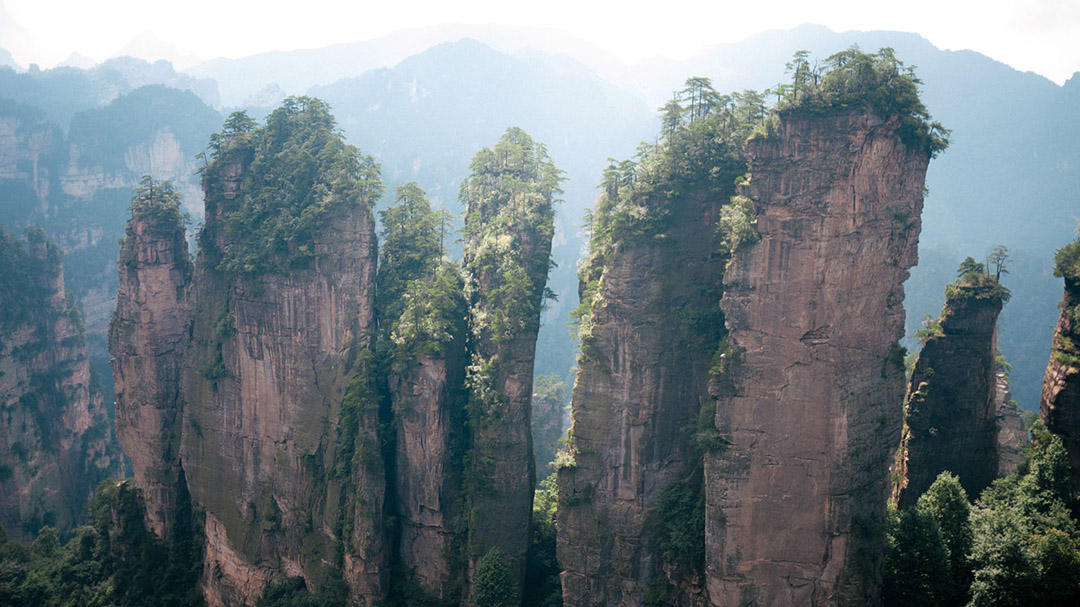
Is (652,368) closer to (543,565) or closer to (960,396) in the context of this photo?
(543,565)

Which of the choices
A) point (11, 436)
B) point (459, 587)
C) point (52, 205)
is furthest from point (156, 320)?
point (52, 205)

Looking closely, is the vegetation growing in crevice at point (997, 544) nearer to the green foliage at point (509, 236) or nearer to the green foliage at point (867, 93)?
the green foliage at point (867, 93)

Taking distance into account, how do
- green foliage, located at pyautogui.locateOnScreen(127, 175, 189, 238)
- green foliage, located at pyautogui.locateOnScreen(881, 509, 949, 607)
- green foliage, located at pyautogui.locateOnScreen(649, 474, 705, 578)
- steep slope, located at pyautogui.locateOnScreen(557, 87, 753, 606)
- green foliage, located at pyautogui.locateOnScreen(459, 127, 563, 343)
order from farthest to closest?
1. green foliage, located at pyautogui.locateOnScreen(127, 175, 189, 238)
2. green foliage, located at pyautogui.locateOnScreen(459, 127, 563, 343)
3. steep slope, located at pyautogui.locateOnScreen(557, 87, 753, 606)
4. green foliage, located at pyautogui.locateOnScreen(649, 474, 705, 578)
5. green foliage, located at pyautogui.locateOnScreen(881, 509, 949, 607)

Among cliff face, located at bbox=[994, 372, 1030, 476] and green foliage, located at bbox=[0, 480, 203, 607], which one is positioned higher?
cliff face, located at bbox=[994, 372, 1030, 476]

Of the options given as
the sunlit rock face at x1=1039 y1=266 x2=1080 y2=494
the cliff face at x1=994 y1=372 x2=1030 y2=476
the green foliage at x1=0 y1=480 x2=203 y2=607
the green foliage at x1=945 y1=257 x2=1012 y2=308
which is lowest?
the green foliage at x1=0 y1=480 x2=203 y2=607

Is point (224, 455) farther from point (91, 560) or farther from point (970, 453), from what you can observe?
point (970, 453)

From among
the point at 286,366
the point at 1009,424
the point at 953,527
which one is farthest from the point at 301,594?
the point at 1009,424

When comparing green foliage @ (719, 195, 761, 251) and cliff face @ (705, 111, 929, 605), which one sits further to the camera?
green foliage @ (719, 195, 761, 251)

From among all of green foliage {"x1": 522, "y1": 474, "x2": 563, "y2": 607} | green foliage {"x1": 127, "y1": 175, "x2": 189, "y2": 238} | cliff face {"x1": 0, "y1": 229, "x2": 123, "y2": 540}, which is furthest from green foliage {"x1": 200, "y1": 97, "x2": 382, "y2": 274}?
cliff face {"x1": 0, "y1": 229, "x2": 123, "y2": 540}

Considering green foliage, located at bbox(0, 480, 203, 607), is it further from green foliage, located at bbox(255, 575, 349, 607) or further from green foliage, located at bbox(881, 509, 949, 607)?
green foliage, located at bbox(881, 509, 949, 607)
